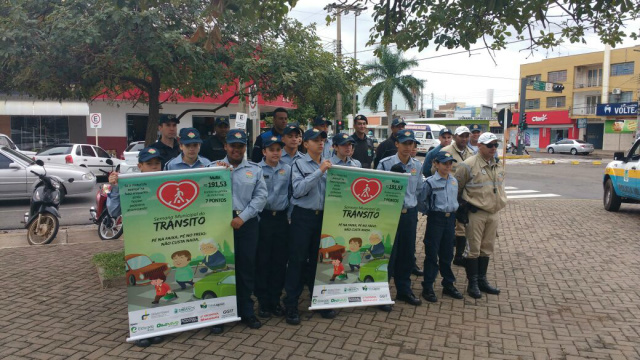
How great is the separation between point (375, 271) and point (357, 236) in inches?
17.3

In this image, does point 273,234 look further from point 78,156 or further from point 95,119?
point 95,119

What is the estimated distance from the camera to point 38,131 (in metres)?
24.4

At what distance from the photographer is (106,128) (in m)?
23.9

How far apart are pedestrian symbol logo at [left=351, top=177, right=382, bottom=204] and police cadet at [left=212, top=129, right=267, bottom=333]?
92 centimetres

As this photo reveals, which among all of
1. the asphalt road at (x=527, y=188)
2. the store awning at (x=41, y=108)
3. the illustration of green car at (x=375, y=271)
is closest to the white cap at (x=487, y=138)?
the illustration of green car at (x=375, y=271)

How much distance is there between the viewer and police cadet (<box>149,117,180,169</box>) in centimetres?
553

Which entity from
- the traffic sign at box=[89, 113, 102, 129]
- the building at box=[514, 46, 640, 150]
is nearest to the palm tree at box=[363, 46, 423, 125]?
the building at box=[514, 46, 640, 150]

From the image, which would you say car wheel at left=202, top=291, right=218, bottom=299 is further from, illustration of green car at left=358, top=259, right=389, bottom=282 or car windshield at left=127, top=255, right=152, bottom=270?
illustration of green car at left=358, top=259, right=389, bottom=282

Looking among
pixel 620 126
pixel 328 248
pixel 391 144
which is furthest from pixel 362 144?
pixel 620 126

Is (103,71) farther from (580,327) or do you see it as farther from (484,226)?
(580,327)

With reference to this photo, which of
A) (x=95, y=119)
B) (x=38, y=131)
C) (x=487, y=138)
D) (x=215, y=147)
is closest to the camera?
(x=487, y=138)

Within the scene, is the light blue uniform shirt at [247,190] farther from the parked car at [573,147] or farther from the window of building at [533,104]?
the window of building at [533,104]

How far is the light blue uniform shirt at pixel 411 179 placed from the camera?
521 cm

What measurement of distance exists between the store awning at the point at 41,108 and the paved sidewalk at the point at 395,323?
59.7ft
